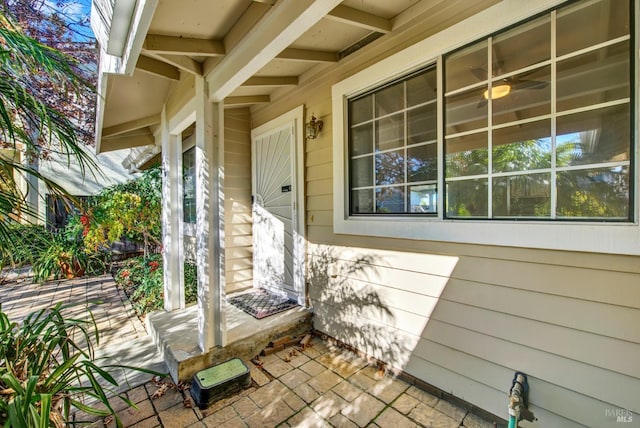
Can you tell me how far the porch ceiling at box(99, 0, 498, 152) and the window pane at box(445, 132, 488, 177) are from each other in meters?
0.86

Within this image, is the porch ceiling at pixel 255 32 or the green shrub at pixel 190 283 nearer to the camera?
the porch ceiling at pixel 255 32

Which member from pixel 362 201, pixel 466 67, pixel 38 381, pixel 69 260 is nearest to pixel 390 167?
pixel 362 201

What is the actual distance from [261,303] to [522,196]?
2.89 metres

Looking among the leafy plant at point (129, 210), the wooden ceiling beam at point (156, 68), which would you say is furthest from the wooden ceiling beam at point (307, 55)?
the leafy plant at point (129, 210)

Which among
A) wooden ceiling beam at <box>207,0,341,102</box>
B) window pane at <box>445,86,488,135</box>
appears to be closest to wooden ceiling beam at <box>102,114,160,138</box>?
wooden ceiling beam at <box>207,0,341,102</box>

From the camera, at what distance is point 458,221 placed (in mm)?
2035

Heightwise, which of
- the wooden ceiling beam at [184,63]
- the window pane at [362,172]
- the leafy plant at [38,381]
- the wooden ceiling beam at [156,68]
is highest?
the wooden ceiling beam at [156,68]

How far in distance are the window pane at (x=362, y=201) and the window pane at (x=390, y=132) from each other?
0.43m

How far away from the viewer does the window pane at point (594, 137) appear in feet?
4.90

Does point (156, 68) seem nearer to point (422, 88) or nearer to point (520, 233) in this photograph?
point (422, 88)

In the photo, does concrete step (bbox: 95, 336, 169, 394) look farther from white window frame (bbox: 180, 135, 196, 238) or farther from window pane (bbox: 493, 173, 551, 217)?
window pane (bbox: 493, 173, 551, 217)

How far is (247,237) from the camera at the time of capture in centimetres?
416

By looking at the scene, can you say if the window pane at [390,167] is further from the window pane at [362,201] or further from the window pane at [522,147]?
the window pane at [522,147]

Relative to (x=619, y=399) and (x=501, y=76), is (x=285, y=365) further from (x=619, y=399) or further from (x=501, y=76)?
(x=501, y=76)
